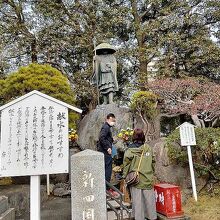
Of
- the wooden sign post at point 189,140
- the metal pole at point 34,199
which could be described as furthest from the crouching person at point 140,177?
the wooden sign post at point 189,140

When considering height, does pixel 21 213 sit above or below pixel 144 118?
below

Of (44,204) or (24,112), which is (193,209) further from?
(24,112)

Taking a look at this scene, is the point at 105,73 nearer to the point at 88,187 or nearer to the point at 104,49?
the point at 104,49

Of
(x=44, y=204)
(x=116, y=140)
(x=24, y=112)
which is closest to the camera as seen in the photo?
(x=24, y=112)

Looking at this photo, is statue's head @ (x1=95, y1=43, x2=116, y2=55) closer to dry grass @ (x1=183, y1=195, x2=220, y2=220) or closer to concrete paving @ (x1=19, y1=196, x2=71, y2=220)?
concrete paving @ (x1=19, y1=196, x2=71, y2=220)

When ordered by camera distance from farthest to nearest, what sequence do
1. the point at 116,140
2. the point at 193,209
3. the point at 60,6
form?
the point at 60,6 < the point at 116,140 < the point at 193,209

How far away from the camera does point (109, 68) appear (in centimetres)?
938

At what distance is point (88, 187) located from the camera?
346 cm

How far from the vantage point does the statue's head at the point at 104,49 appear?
30.5 feet

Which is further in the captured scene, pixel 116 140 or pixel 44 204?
pixel 116 140

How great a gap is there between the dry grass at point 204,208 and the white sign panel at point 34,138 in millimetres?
3057

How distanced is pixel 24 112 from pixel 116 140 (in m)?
4.44

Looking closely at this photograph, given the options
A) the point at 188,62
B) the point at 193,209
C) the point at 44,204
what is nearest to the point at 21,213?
the point at 44,204

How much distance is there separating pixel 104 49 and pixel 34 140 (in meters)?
6.62
